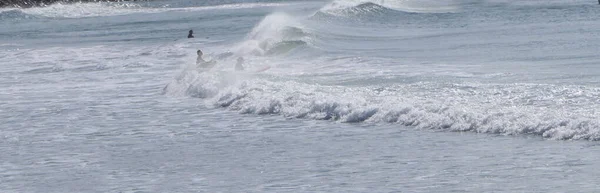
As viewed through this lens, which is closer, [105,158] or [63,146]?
[105,158]

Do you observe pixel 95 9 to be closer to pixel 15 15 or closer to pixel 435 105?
pixel 15 15

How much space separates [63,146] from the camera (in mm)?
19188

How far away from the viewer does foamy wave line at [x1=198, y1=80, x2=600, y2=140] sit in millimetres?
17953

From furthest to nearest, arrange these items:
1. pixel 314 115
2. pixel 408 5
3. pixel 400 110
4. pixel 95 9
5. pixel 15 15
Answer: pixel 95 9
pixel 15 15
pixel 408 5
pixel 314 115
pixel 400 110

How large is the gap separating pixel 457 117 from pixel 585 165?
4495 mm

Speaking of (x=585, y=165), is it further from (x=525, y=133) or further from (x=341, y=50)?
(x=341, y=50)

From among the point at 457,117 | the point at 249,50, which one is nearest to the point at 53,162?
the point at 457,117

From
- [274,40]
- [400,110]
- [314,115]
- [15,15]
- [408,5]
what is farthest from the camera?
[15,15]

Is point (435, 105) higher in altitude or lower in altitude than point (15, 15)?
higher

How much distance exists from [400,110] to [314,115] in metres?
1.77

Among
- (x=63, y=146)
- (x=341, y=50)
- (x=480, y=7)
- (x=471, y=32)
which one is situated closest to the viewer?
(x=63, y=146)

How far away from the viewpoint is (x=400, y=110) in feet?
67.5

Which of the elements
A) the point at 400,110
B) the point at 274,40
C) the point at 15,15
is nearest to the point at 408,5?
the point at 15,15

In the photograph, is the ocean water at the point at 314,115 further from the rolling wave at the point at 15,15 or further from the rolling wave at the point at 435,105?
the rolling wave at the point at 15,15
